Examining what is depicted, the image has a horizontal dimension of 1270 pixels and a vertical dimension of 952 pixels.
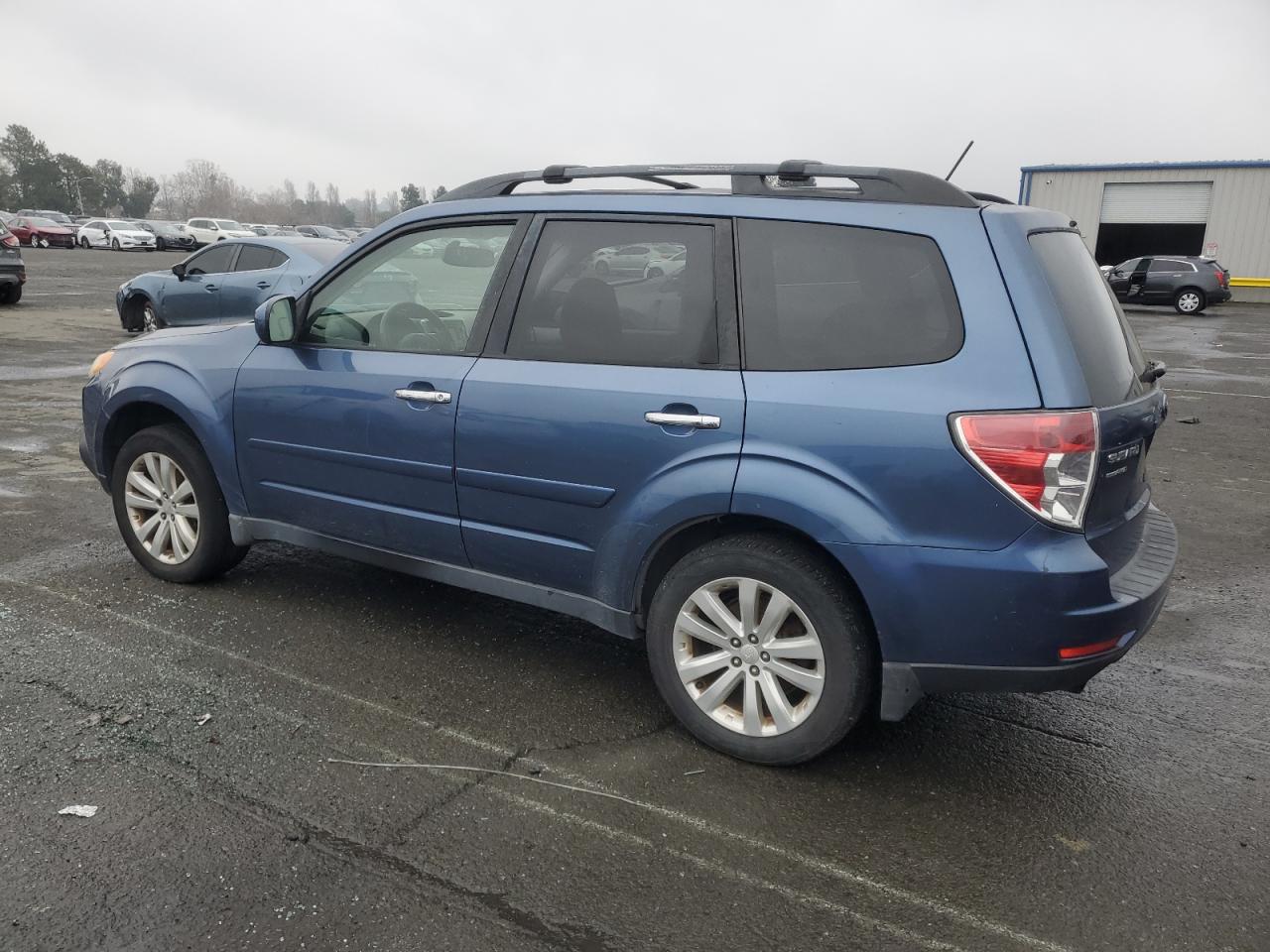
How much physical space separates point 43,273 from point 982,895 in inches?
Answer: 1315

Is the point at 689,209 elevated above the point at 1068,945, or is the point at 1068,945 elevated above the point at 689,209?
the point at 689,209

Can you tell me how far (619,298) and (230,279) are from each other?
10645 mm

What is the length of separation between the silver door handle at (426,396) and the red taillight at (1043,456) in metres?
1.90

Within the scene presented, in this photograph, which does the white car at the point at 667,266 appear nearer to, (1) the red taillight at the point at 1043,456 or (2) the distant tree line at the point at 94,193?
(1) the red taillight at the point at 1043,456

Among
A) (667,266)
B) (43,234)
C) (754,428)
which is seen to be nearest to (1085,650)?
(754,428)

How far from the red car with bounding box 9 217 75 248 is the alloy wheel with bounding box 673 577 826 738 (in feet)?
171

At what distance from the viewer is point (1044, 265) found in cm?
305

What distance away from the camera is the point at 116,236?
45688 mm

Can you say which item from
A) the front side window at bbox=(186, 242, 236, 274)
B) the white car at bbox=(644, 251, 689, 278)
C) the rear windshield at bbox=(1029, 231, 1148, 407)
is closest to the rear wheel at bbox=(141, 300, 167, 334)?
the front side window at bbox=(186, 242, 236, 274)

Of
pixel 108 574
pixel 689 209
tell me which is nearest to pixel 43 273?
pixel 108 574

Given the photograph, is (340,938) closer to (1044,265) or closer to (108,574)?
(1044,265)

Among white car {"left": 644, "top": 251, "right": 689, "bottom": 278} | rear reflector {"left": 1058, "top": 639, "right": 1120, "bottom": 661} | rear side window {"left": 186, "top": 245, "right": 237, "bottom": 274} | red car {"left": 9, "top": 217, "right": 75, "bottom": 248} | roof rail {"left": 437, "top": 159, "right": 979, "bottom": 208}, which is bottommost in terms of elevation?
red car {"left": 9, "top": 217, "right": 75, "bottom": 248}

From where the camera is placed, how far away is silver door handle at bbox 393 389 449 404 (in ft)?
12.4

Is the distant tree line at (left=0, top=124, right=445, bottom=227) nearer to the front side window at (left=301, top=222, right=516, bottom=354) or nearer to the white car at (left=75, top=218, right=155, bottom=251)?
the white car at (left=75, top=218, right=155, bottom=251)
